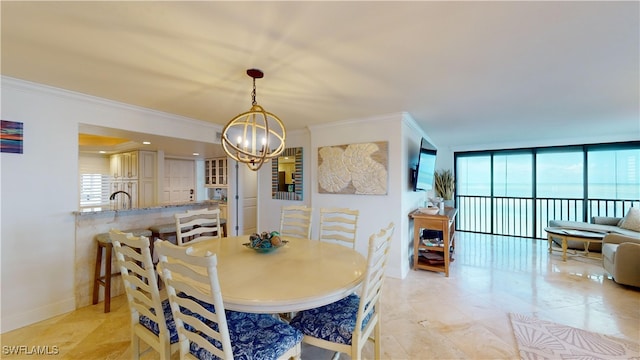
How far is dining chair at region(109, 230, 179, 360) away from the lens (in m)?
1.38

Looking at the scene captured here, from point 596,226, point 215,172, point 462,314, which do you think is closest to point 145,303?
point 462,314

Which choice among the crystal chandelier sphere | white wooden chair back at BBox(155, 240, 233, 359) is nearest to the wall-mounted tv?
the crystal chandelier sphere

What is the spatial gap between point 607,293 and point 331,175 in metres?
3.56

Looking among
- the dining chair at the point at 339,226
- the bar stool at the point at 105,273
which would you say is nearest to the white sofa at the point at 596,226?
the dining chair at the point at 339,226

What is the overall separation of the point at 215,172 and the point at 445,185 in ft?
19.1

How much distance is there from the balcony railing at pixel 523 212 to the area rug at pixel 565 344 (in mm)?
4429

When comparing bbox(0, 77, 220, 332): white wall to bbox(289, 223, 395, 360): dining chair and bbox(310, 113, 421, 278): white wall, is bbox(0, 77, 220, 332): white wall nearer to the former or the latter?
bbox(289, 223, 395, 360): dining chair

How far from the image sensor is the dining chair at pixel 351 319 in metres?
1.40

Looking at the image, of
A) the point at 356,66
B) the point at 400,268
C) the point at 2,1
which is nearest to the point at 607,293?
the point at 400,268

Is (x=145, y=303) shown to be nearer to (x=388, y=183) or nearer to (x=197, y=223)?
(x=197, y=223)

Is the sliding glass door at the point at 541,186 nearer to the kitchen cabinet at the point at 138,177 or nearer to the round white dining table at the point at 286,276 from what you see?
the round white dining table at the point at 286,276

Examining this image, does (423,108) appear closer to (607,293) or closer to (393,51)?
(393,51)

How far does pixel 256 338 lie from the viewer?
54.0 inches

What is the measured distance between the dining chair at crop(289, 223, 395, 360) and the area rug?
1.38 metres
